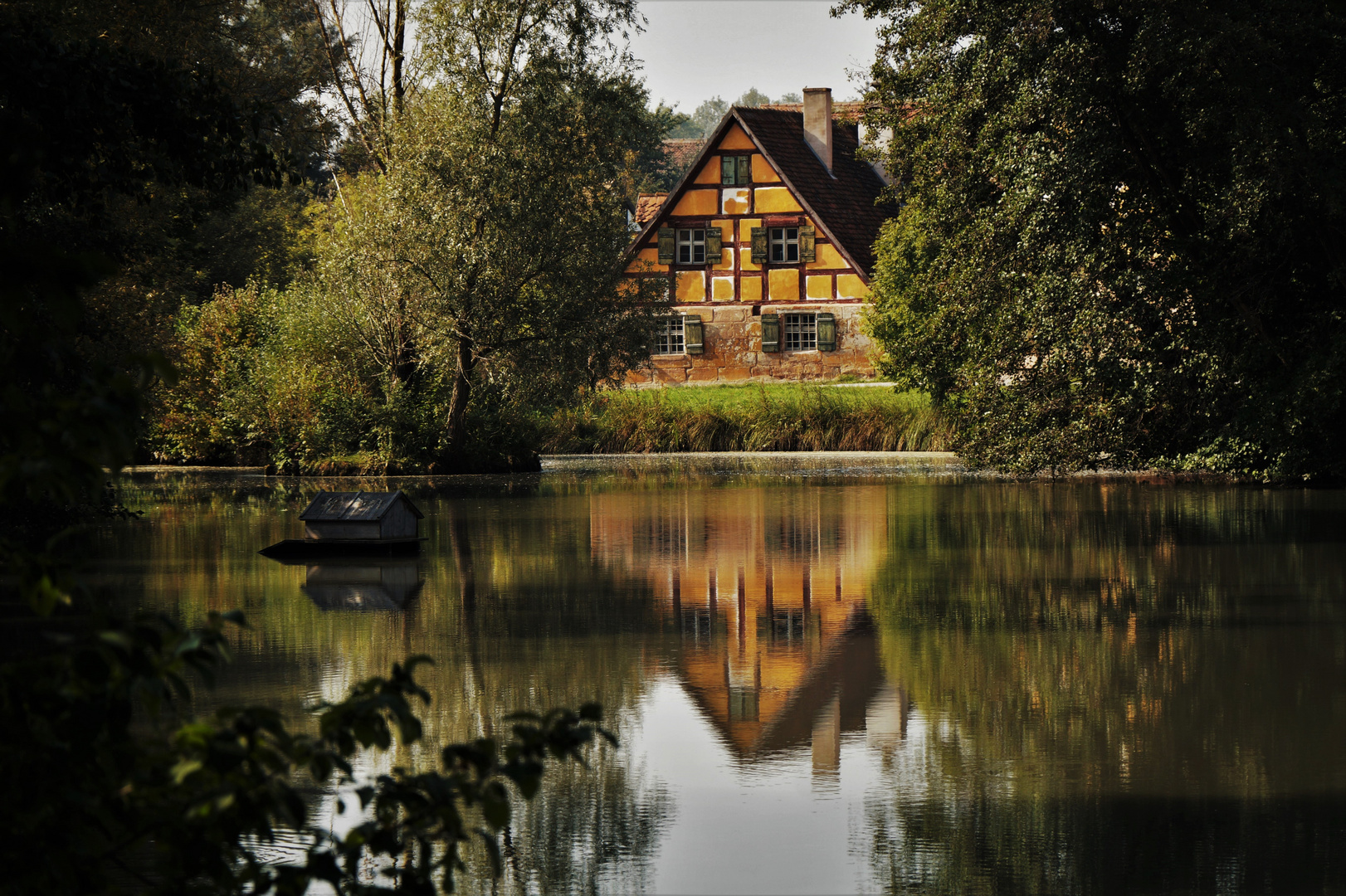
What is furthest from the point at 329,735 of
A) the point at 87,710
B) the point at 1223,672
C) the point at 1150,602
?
the point at 1150,602

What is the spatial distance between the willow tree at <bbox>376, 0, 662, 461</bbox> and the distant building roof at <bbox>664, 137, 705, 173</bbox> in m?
65.8

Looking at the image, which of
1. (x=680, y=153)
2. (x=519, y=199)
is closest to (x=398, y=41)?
(x=519, y=199)

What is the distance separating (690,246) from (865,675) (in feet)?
138

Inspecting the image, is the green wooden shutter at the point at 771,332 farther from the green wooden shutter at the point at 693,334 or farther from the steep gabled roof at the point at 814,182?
the steep gabled roof at the point at 814,182

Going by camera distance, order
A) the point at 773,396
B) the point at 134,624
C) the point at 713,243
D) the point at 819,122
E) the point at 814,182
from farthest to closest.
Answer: the point at 819,122 < the point at 814,182 < the point at 713,243 < the point at 773,396 < the point at 134,624

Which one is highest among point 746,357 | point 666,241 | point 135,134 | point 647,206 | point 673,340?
point 647,206

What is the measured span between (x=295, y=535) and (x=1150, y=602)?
11148 mm

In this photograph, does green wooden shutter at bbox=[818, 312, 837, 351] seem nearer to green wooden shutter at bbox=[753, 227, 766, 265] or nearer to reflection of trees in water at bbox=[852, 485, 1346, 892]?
green wooden shutter at bbox=[753, 227, 766, 265]

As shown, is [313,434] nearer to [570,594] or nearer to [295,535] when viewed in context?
[295,535]

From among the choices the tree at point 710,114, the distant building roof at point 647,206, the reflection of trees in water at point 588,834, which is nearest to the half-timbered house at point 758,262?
the distant building roof at point 647,206

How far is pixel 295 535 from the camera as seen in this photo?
1983 cm

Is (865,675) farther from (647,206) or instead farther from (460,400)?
(647,206)

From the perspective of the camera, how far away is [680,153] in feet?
356

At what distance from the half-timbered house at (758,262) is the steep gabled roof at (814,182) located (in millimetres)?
53
